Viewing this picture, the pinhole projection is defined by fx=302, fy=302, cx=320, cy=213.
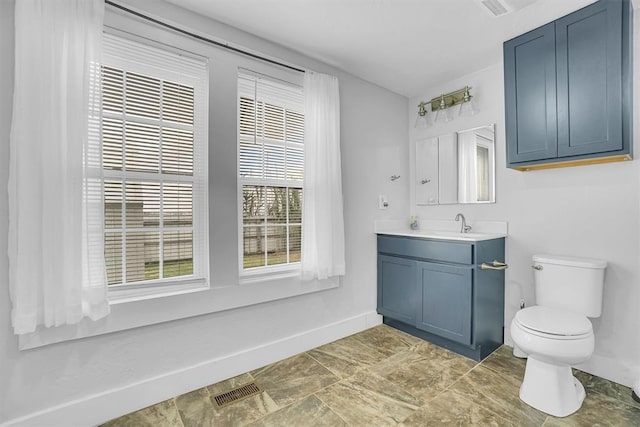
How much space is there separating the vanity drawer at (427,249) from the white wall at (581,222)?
1.80ft

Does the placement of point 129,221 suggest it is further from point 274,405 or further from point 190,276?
point 274,405

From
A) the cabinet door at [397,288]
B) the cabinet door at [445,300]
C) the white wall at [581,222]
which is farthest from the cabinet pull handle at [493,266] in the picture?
the cabinet door at [397,288]

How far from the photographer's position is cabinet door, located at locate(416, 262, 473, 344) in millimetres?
2289

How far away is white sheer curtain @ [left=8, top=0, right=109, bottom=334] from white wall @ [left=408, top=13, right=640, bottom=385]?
9.34 ft

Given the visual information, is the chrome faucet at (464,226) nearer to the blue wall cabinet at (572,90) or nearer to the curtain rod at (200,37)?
the blue wall cabinet at (572,90)

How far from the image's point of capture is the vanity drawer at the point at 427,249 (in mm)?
2297

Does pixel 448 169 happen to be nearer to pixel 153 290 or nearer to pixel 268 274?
pixel 268 274

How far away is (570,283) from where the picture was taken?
200cm

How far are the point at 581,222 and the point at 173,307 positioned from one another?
280 centimetres

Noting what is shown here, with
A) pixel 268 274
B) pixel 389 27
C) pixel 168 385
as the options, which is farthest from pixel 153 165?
pixel 389 27

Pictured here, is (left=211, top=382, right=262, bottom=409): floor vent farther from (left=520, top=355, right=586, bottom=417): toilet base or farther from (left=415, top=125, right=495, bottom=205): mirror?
(left=415, top=125, right=495, bottom=205): mirror

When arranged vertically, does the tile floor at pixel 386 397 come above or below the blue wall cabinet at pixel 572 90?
below

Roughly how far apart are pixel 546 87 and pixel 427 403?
85.6 inches

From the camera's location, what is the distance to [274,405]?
5.83 ft
